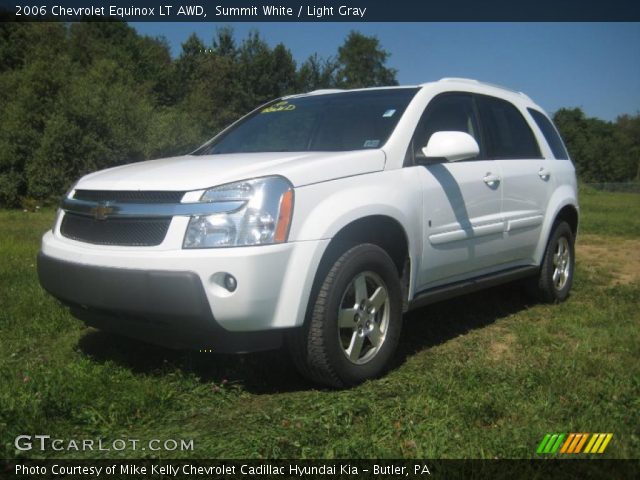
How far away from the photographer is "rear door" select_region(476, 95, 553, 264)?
4.73 meters

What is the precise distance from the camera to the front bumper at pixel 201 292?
2.89 meters

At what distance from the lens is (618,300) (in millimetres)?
5582

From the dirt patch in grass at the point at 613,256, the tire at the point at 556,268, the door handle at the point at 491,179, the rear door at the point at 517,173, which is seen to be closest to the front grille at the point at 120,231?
the door handle at the point at 491,179

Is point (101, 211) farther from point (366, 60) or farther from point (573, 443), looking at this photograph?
point (366, 60)

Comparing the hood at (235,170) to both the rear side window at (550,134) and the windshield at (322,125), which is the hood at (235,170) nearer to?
the windshield at (322,125)

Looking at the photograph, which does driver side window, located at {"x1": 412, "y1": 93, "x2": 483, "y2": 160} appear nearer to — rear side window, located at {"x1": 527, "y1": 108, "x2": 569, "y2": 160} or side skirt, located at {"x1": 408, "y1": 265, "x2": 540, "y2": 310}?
side skirt, located at {"x1": 408, "y1": 265, "x2": 540, "y2": 310}

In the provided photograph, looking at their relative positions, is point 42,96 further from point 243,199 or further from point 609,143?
point 609,143

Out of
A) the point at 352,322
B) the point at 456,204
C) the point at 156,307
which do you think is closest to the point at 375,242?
the point at 352,322

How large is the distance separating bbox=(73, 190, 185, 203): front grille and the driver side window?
164 centimetres

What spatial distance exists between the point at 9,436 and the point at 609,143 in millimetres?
83225

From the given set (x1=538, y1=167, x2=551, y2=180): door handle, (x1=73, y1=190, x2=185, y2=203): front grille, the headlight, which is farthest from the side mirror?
(x1=73, y1=190, x2=185, y2=203): front grille

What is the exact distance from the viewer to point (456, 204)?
13.6ft

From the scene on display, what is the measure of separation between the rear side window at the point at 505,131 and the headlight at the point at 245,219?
7.46 ft

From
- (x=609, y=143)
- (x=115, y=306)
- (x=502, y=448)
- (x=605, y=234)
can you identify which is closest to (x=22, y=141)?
(x=605, y=234)
